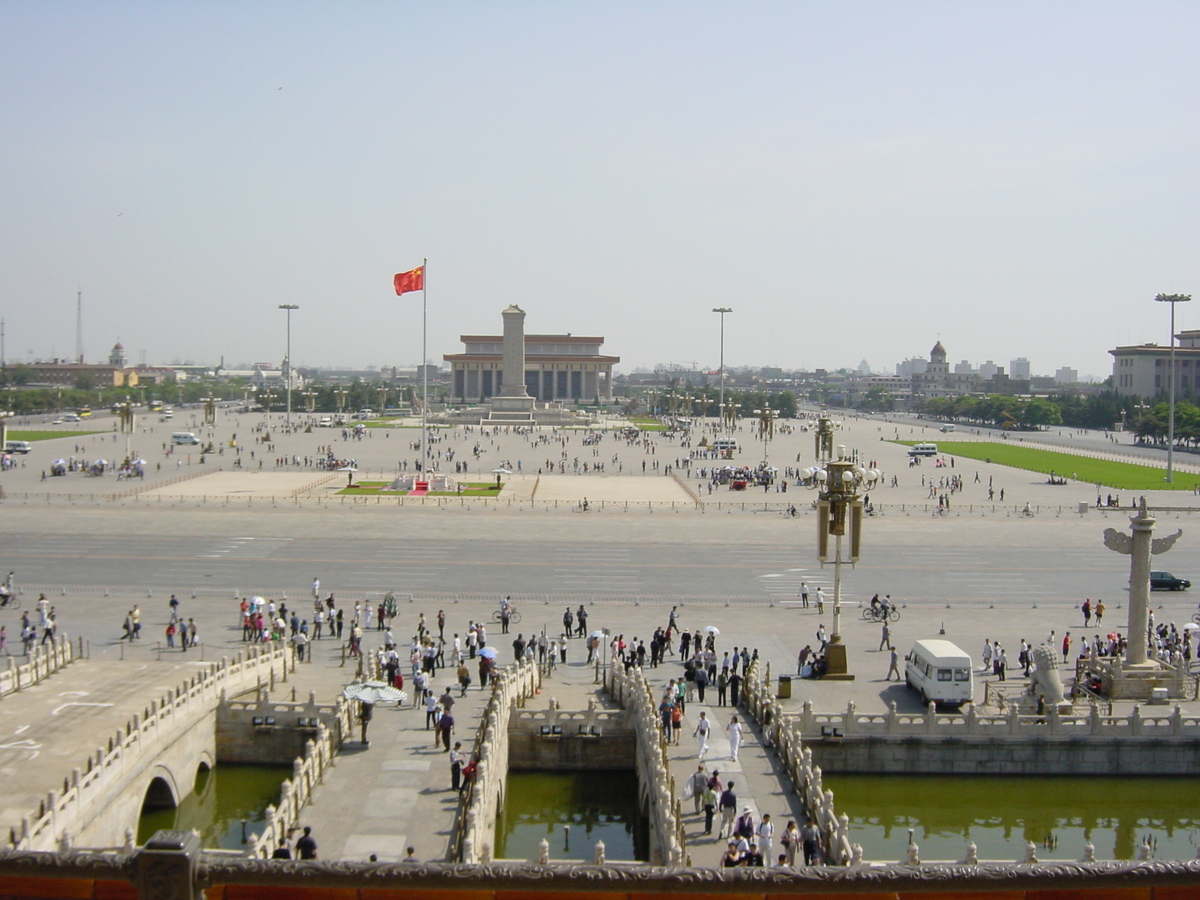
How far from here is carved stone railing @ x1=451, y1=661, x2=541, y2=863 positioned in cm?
1565

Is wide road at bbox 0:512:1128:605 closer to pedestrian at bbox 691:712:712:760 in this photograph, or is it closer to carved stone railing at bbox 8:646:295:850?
carved stone railing at bbox 8:646:295:850

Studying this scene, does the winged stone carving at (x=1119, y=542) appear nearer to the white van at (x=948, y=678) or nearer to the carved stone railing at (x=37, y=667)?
the white van at (x=948, y=678)

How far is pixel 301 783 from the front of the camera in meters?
17.9

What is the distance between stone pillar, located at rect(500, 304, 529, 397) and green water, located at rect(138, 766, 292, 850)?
150 meters

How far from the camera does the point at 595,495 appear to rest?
6419 centimetres

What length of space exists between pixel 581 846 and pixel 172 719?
7.95 meters

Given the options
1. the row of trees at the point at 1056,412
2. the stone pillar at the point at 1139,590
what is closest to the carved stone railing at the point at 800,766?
the stone pillar at the point at 1139,590

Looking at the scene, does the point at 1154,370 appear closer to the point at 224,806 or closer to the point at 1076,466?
the point at 1076,466

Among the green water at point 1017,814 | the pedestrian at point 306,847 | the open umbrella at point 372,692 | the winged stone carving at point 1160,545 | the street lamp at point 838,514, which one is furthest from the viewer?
the winged stone carving at point 1160,545

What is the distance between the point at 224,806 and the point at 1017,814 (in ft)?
50.5

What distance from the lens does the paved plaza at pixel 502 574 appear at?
65.5 feet

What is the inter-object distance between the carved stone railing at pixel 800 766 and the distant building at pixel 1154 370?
500 ft

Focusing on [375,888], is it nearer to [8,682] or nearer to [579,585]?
[8,682]

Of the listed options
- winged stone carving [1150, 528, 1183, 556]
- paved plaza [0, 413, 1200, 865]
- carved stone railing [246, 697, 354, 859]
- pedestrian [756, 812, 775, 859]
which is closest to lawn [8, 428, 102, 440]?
paved plaza [0, 413, 1200, 865]
